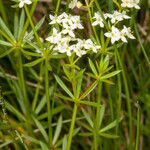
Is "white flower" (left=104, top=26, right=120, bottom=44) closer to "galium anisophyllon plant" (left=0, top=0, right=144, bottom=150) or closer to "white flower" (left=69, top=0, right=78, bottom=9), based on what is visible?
"galium anisophyllon plant" (left=0, top=0, right=144, bottom=150)

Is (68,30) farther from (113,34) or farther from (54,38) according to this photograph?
(113,34)

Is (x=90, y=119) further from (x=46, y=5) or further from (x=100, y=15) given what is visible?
(x=46, y=5)

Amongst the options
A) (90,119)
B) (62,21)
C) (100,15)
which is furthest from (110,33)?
(90,119)

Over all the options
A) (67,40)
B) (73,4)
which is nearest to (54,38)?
(67,40)

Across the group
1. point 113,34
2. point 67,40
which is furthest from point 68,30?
point 113,34

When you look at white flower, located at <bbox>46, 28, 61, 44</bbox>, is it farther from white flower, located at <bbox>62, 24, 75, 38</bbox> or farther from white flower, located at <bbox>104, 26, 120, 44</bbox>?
white flower, located at <bbox>104, 26, 120, 44</bbox>

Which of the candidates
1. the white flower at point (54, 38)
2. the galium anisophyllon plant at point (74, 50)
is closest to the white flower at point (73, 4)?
the galium anisophyllon plant at point (74, 50)

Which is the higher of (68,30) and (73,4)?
(73,4)

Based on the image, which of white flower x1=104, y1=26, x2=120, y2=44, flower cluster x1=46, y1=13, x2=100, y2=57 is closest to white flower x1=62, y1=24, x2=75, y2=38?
flower cluster x1=46, y1=13, x2=100, y2=57

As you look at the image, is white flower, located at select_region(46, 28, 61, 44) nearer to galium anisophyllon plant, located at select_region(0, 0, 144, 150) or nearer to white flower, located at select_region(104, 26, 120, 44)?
galium anisophyllon plant, located at select_region(0, 0, 144, 150)

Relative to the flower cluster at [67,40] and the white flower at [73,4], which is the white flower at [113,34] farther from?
the white flower at [73,4]

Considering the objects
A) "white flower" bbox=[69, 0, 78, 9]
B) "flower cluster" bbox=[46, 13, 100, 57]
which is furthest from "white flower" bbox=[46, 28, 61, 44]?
"white flower" bbox=[69, 0, 78, 9]

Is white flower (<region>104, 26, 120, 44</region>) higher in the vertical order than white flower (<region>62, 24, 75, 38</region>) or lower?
lower

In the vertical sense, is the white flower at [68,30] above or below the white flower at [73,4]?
below
